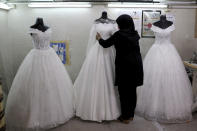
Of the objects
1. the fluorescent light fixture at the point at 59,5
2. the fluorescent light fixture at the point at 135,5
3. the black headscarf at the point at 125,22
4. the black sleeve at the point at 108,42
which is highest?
the fluorescent light fixture at the point at 59,5

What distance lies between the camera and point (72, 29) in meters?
2.70

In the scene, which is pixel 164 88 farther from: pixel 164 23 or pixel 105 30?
pixel 105 30

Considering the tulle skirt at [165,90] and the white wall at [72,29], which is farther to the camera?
the white wall at [72,29]

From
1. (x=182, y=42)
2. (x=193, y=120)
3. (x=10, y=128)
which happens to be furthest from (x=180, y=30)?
(x=10, y=128)

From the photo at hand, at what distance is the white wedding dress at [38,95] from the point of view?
194 centimetres

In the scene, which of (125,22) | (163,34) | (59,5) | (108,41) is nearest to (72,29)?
(59,5)

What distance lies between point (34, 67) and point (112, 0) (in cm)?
145

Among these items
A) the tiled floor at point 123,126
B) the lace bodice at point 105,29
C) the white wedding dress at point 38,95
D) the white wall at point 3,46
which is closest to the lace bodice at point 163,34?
the lace bodice at point 105,29

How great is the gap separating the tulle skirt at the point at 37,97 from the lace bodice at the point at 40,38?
0.06 meters

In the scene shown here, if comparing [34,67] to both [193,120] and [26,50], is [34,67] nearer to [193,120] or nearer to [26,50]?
[26,50]

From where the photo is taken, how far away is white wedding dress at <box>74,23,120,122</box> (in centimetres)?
209

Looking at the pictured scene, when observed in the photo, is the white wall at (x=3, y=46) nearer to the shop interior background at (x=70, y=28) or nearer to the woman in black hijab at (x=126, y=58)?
the shop interior background at (x=70, y=28)

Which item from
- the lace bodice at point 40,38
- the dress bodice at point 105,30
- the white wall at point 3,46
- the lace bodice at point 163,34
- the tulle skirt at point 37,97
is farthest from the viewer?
the white wall at point 3,46

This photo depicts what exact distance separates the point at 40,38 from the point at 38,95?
664 mm
